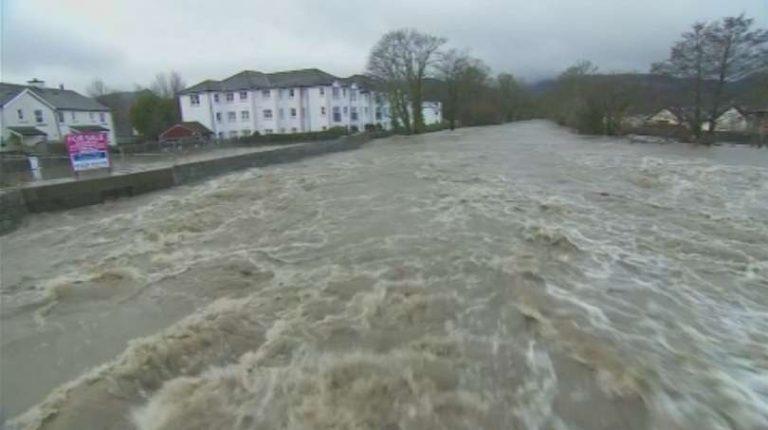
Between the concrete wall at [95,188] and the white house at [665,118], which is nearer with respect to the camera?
the concrete wall at [95,188]

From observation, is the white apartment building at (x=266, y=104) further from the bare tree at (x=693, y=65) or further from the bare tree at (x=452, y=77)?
the bare tree at (x=693, y=65)

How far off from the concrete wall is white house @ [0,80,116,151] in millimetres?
28949

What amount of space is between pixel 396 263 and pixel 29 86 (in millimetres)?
55823

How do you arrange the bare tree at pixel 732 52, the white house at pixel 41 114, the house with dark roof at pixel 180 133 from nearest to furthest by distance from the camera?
1. the bare tree at pixel 732 52
2. the white house at pixel 41 114
3. the house with dark roof at pixel 180 133

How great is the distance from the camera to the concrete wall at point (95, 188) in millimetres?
12578

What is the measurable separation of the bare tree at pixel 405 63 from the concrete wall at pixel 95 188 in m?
32.5

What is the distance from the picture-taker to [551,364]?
15.8 ft

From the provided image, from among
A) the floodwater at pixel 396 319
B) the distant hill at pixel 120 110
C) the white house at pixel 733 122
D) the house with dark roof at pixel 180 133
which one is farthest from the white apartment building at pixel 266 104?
the floodwater at pixel 396 319

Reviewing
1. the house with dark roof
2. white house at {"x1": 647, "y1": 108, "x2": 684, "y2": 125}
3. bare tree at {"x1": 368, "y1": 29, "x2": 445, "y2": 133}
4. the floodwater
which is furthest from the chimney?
white house at {"x1": 647, "y1": 108, "x2": 684, "y2": 125}

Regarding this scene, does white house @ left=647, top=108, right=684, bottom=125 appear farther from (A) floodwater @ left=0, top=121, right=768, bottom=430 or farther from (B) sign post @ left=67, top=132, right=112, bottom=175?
(B) sign post @ left=67, top=132, right=112, bottom=175

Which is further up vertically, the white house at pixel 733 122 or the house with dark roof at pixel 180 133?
the house with dark roof at pixel 180 133

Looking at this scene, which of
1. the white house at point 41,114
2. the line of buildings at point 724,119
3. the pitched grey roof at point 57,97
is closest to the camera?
the line of buildings at point 724,119

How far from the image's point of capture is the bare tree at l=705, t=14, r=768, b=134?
99.5 feet

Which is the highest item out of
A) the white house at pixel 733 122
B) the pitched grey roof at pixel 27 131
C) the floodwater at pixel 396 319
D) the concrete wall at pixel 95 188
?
the pitched grey roof at pixel 27 131
